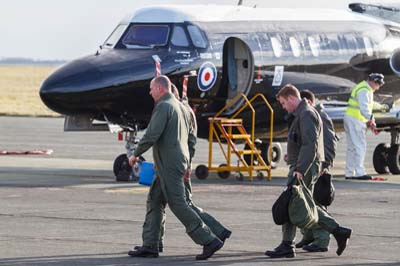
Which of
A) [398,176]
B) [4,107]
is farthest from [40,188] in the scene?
[4,107]

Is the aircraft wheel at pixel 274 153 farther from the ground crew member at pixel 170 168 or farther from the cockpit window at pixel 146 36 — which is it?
the ground crew member at pixel 170 168

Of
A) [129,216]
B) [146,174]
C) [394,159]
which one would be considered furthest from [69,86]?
[394,159]

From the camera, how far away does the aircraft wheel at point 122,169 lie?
2292cm

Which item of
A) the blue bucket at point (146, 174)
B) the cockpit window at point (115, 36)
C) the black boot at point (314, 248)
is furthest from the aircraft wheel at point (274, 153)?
the black boot at point (314, 248)

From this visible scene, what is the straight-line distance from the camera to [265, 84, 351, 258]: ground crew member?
14.0m

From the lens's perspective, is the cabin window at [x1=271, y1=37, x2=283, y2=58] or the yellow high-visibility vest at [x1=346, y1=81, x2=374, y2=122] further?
the cabin window at [x1=271, y1=37, x2=283, y2=58]

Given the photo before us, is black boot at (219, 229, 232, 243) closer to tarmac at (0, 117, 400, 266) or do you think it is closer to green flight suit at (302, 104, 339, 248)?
tarmac at (0, 117, 400, 266)

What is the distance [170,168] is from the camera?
13.7 metres

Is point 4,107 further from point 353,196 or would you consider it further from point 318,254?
point 318,254

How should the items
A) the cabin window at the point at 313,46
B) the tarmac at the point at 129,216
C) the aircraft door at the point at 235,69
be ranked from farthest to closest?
the cabin window at the point at 313,46
the aircraft door at the point at 235,69
the tarmac at the point at 129,216

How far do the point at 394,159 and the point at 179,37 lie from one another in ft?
17.5

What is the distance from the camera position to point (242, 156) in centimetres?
2419

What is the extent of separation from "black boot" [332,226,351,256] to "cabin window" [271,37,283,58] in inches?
441

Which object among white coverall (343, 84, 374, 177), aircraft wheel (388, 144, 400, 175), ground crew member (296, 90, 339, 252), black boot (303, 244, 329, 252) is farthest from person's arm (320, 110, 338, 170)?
aircraft wheel (388, 144, 400, 175)
